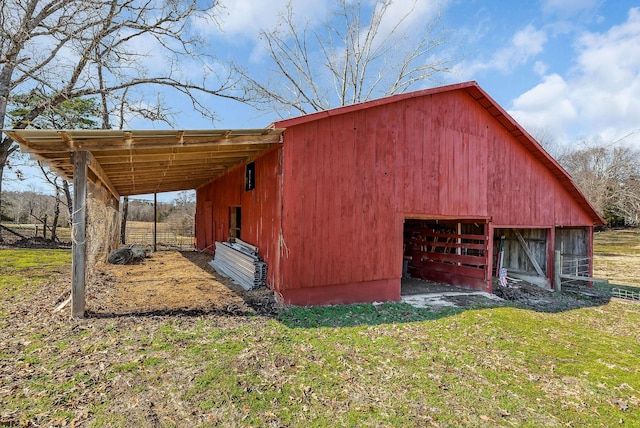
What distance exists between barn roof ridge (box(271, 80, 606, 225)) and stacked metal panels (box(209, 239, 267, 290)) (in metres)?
3.32

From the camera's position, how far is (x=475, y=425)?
3.10 metres

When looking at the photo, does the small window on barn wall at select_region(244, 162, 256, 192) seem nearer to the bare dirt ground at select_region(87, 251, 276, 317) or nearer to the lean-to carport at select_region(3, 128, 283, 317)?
the lean-to carport at select_region(3, 128, 283, 317)

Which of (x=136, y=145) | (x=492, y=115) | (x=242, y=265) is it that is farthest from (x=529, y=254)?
(x=136, y=145)

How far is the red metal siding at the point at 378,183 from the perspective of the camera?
6.52 m

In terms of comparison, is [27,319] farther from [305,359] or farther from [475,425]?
[475,425]

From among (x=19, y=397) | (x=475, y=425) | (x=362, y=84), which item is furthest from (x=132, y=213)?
(x=475, y=425)

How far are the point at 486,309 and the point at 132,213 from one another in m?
40.7

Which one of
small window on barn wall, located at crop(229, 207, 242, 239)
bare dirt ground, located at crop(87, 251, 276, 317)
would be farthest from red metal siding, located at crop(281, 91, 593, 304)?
small window on barn wall, located at crop(229, 207, 242, 239)

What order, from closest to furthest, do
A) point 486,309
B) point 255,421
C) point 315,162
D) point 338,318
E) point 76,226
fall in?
point 255,421 < point 76,226 < point 338,318 < point 315,162 < point 486,309

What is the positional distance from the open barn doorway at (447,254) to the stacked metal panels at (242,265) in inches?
162

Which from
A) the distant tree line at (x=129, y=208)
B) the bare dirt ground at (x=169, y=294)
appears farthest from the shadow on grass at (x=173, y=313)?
the distant tree line at (x=129, y=208)

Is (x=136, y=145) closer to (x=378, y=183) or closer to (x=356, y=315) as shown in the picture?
(x=378, y=183)

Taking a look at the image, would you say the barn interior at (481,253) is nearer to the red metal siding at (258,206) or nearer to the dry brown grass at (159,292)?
the red metal siding at (258,206)

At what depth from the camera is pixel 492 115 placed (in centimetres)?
943
